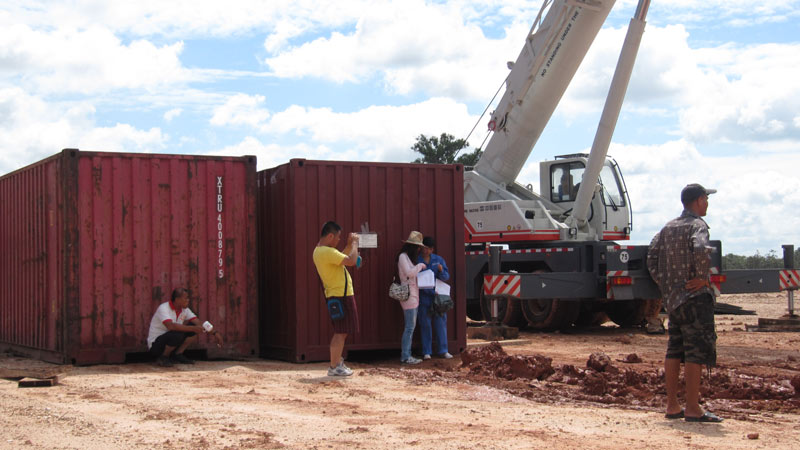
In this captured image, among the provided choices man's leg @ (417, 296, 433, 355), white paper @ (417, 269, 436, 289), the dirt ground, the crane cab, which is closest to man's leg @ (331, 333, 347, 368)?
the dirt ground

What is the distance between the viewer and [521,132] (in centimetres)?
1692

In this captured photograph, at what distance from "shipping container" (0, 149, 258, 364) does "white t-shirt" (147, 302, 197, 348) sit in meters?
0.27

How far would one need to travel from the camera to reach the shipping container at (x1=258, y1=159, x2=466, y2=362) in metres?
11.1

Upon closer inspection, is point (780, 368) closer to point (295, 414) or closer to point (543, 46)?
point (295, 414)

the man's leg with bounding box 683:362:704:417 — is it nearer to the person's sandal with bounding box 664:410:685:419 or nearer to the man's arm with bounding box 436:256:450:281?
the person's sandal with bounding box 664:410:685:419

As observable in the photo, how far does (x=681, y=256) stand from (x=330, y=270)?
4013 mm

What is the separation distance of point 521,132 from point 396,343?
21.6 ft

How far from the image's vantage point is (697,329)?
6977 mm

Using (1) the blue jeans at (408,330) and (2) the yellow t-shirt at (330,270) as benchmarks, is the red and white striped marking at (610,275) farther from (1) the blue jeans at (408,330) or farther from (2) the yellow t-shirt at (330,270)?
(2) the yellow t-shirt at (330,270)

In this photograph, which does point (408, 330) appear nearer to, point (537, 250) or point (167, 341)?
point (167, 341)

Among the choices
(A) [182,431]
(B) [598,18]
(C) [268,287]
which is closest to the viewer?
(A) [182,431]

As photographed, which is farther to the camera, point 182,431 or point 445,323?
point 445,323

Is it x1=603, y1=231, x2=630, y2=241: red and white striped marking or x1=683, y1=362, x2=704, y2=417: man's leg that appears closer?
x1=683, y1=362, x2=704, y2=417: man's leg

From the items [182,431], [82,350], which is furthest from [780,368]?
[82,350]
